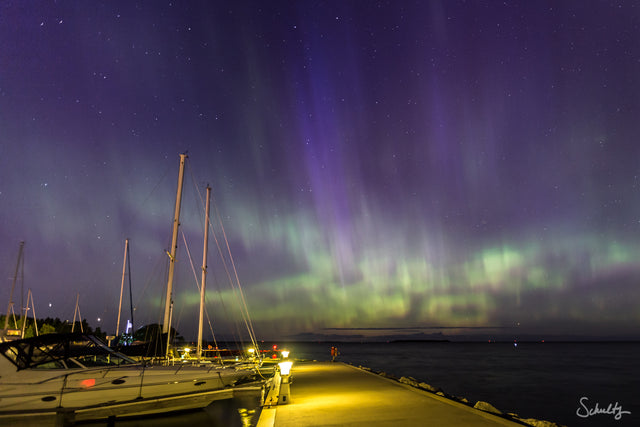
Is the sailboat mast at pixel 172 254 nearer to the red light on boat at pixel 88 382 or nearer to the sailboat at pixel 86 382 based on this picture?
the sailboat at pixel 86 382

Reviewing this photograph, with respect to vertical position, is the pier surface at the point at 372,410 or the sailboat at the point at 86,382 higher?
the sailboat at the point at 86,382

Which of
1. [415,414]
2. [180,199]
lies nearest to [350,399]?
[415,414]

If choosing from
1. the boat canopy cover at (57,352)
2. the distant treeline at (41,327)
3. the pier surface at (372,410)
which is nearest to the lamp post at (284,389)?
the pier surface at (372,410)

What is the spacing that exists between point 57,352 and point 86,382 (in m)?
1.70

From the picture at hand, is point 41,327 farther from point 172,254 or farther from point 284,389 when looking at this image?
point 284,389

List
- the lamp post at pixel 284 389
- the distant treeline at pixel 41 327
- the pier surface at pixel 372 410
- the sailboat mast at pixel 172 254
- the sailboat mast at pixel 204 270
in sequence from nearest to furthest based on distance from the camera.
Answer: the pier surface at pixel 372 410
the lamp post at pixel 284 389
the sailboat mast at pixel 172 254
the sailboat mast at pixel 204 270
the distant treeline at pixel 41 327

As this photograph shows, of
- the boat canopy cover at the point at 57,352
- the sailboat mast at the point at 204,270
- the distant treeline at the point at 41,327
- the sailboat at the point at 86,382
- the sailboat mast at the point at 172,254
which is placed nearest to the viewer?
the sailboat at the point at 86,382

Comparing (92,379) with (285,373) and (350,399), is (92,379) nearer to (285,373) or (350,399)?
(285,373)

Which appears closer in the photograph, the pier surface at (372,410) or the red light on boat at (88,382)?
the pier surface at (372,410)

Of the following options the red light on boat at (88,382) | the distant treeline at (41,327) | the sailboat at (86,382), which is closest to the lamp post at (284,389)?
the sailboat at (86,382)

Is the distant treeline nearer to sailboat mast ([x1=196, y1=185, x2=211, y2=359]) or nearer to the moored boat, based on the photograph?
sailboat mast ([x1=196, y1=185, x2=211, y2=359])

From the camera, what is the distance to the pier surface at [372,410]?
A: 31.8 feet

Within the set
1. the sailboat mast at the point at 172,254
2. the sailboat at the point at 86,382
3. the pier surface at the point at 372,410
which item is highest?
the sailboat mast at the point at 172,254

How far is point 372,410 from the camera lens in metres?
11.3
